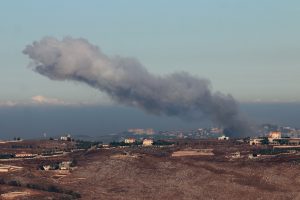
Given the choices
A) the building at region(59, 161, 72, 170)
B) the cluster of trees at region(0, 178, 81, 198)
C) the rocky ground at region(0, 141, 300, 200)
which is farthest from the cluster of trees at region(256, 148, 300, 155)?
the cluster of trees at region(0, 178, 81, 198)

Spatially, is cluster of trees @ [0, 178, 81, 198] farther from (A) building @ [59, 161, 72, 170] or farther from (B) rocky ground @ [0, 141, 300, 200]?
(A) building @ [59, 161, 72, 170]

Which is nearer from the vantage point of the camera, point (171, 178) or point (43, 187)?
point (43, 187)

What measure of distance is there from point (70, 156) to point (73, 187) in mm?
62403

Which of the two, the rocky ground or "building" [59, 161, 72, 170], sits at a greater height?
"building" [59, 161, 72, 170]

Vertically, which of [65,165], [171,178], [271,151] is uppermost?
[271,151]

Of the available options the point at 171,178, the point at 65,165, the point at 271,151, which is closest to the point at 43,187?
the point at 171,178

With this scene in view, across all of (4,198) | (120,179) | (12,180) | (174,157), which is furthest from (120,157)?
(4,198)

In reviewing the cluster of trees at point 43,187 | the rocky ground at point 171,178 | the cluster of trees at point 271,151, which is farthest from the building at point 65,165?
the cluster of trees at point 271,151

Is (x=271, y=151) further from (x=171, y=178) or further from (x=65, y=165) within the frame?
(x=65, y=165)

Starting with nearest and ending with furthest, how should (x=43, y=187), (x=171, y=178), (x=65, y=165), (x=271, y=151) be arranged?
(x=43, y=187) → (x=171, y=178) → (x=65, y=165) → (x=271, y=151)

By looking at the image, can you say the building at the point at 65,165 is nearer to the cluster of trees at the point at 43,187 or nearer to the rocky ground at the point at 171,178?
the rocky ground at the point at 171,178

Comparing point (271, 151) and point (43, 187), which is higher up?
point (271, 151)

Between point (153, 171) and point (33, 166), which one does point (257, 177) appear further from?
point (33, 166)

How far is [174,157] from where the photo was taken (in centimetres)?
17950
